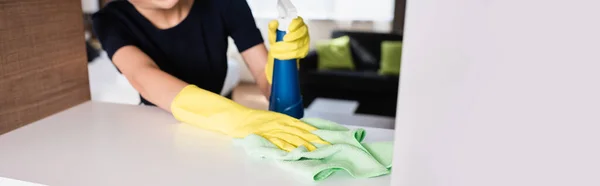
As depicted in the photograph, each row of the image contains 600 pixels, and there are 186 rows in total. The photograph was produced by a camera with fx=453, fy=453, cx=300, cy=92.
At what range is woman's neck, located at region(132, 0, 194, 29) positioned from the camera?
101 centimetres

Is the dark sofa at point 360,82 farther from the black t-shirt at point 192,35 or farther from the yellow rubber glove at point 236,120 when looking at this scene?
the yellow rubber glove at point 236,120

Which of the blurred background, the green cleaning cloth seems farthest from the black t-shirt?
the blurred background

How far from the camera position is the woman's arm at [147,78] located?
75 centimetres

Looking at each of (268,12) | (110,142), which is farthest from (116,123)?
(268,12)

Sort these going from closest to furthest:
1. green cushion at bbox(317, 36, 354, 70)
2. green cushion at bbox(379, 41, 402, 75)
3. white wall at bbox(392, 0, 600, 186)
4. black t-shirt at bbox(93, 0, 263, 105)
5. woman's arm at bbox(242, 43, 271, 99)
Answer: white wall at bbox(392, 0, 600, 186), black t-shirt at bbox(93, 0, 263, 105), woman's arm at bbox(242, 43, 271, 99), green cushion at bbox(379, 41, 402, 75), green cushion at bbox(317, 36, 354, 70)

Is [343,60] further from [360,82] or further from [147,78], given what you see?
[147,78]

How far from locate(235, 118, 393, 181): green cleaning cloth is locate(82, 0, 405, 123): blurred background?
235 centimetres

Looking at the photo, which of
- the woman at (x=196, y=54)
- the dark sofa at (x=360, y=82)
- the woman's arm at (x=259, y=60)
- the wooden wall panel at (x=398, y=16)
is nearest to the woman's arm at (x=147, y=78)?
the woman at (x=196, y=54)

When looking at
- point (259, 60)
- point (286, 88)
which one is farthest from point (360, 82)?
point (286, 88)

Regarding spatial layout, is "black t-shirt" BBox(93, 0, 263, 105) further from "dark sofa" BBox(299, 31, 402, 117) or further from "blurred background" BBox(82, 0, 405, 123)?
"dark sofa" BBox(299, 31, 402, 117)

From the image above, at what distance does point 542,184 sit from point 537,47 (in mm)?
107

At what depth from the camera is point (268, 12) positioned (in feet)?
13.9

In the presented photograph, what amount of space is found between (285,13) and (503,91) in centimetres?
45

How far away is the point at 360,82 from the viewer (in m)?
3.49
